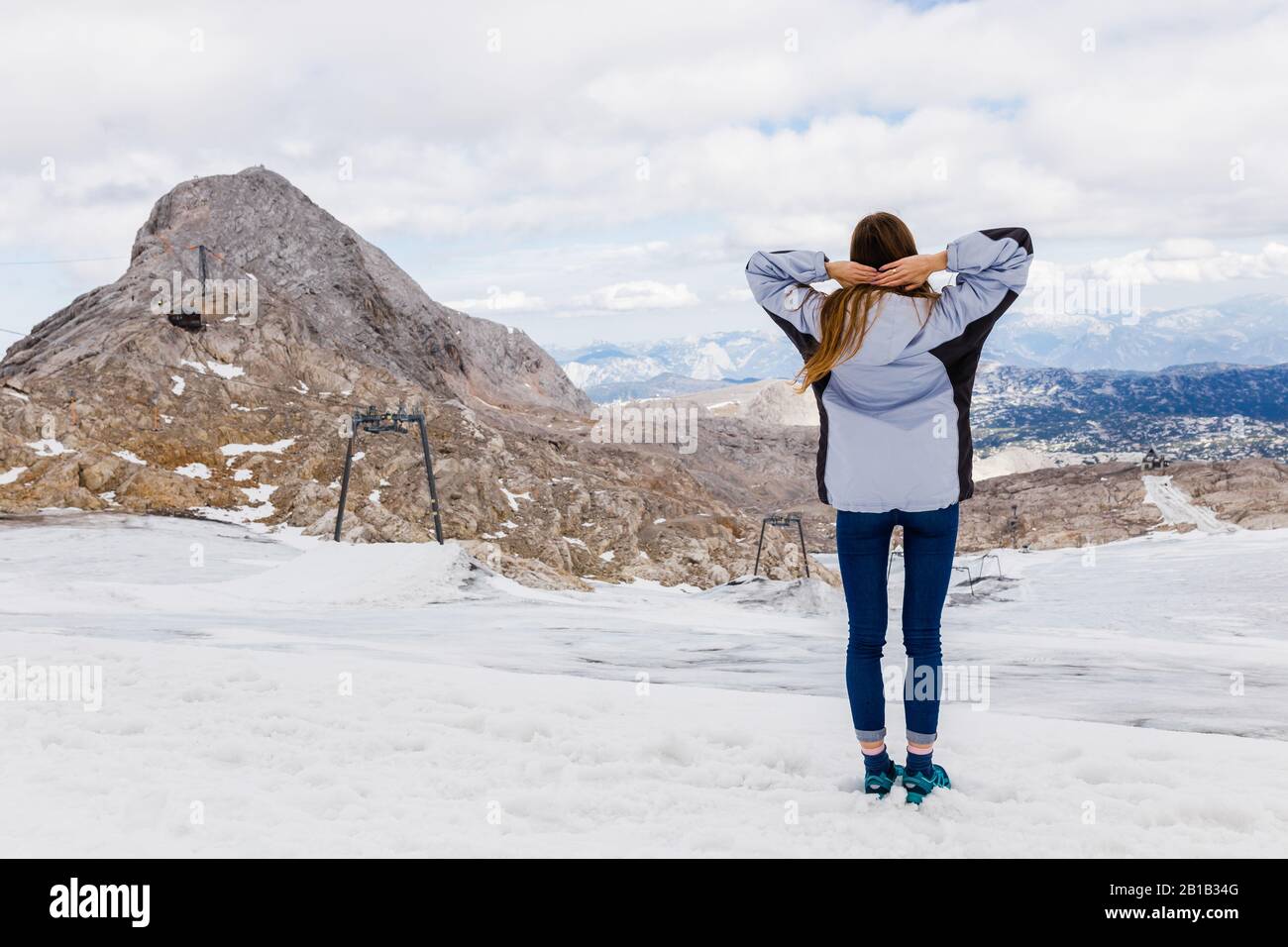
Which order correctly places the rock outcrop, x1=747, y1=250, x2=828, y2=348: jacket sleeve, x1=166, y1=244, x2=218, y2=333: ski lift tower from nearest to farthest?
x1=747, y1=250, x2=828, y2=348: jacket sleeve → the rock outcrop → x1=166, y1=244, x2=218, y2=333: ski lift tower

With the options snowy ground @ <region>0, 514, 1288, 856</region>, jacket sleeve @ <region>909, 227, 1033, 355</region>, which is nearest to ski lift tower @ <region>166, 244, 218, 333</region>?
snowy ground @ <region>0, 514, 1288, 856</region>

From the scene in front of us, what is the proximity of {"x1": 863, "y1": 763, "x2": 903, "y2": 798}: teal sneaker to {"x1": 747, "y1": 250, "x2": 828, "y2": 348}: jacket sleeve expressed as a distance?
6.18 feet

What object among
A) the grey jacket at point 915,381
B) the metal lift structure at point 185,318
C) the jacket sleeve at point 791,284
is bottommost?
the grey jacket at point 915,381

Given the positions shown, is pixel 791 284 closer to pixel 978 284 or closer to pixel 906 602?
pixel 978 284

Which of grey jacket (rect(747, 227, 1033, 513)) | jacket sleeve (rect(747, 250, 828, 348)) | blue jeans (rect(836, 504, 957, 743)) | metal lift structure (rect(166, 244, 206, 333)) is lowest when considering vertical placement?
blue jeans (rect(836, 504, 957, 743))

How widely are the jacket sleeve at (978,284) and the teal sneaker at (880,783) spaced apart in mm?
1796

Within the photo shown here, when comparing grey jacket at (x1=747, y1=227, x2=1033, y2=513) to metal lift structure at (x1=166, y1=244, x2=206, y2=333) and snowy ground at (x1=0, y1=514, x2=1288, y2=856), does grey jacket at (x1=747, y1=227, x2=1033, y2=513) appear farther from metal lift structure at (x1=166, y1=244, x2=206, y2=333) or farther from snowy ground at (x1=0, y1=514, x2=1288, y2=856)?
metal lift structure at (x1=166, y1=244, x2=206, y2=333)

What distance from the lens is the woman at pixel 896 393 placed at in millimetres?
3854

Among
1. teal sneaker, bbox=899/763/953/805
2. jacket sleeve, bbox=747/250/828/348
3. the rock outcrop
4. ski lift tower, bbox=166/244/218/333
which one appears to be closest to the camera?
jacket sleeve, bbox=747/250/828/348

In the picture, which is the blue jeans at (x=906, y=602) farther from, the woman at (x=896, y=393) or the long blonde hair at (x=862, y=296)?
the long blonde hair at (x=862, y=296)

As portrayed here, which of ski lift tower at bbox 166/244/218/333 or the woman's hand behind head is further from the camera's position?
ski lift tower at bbox 166/244/218/333

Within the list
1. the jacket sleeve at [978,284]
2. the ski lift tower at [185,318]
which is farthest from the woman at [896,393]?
the ski lift tower at [185,318]

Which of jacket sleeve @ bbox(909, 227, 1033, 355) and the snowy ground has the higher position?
jacket sleeve @ bbox(909, 227, 1033, 355)

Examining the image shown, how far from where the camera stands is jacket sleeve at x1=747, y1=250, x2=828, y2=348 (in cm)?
401
